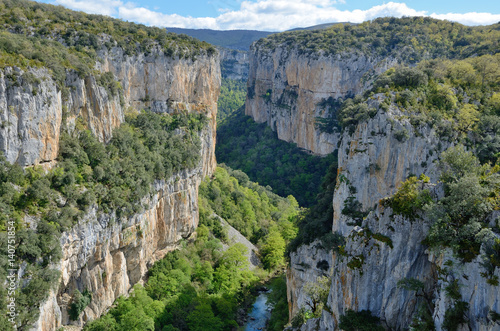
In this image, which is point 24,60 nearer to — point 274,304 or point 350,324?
point 350,324

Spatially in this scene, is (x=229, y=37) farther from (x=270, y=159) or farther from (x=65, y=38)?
(x=65, y=38)

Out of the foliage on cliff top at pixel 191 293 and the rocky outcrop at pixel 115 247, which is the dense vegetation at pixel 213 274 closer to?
the foliage on cliff top at pixel 191 293

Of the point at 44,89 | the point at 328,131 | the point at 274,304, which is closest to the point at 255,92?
the point at 328,131

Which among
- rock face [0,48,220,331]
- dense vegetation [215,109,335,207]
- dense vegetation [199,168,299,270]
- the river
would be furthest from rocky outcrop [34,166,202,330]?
dense vegetation [215,109,335,207]

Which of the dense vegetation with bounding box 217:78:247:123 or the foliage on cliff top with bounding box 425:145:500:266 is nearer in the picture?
the foliage on cliff top with bounding box 425:145:500:266

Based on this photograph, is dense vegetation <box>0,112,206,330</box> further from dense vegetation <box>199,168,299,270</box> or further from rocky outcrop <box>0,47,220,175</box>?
dense vegetation <box>199,168,299,270</box>
